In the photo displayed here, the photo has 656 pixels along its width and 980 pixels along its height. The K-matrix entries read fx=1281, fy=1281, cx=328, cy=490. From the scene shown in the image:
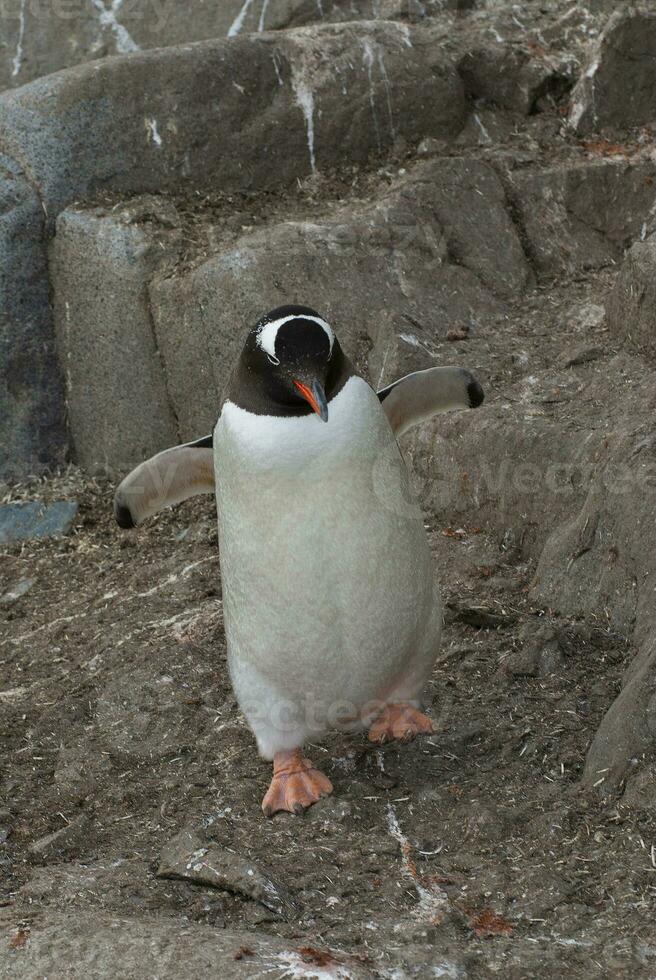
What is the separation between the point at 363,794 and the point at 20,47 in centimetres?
705

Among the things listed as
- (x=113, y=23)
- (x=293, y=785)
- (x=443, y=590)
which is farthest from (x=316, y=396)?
(x=113, y=23)

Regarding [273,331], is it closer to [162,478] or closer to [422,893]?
[162,478]

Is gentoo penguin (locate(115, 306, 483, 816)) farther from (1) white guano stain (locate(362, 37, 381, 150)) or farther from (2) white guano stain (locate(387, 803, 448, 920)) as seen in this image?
(1) white guano stain (locate(362, 37, 381, 150))

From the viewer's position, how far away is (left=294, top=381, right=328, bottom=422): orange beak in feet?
11.5

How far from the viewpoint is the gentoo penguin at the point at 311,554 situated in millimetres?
3740

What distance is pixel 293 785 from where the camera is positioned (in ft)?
13.0

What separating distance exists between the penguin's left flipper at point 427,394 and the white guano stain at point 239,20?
16.9ft

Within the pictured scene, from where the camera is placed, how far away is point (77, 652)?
5652 millimetres

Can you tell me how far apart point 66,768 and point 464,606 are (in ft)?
5.31

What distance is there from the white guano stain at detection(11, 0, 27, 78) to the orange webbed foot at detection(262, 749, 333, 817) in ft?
22.2

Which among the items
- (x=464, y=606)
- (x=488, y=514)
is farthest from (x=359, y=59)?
(x=464, y=606)

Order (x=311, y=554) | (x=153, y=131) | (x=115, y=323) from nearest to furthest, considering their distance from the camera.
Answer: (x=311, y=554)
(x=115, y=323)
(x=153, y=131)

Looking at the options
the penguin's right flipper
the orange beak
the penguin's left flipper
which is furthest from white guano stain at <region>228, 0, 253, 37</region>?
the orange beak

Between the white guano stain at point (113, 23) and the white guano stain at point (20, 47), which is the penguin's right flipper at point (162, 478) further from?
the white guano stain at point (20, 47)
